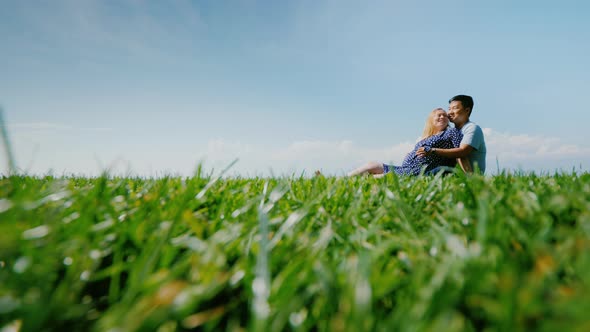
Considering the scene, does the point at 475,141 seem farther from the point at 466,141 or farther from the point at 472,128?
the point at 472,128

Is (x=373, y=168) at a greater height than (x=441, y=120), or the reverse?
(x=441, y=120)

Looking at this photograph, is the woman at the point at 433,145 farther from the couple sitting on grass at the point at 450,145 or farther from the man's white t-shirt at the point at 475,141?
the man's white t-shirt at the point at 475,141

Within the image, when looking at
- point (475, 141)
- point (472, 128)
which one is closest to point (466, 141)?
point (475, 141)

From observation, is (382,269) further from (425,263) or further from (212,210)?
(212,210)

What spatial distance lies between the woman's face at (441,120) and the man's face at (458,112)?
0.17 meters

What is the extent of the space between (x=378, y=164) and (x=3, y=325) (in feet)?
27.9

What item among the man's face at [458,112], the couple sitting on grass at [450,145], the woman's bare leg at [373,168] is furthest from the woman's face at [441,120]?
the woman's bare leg at [373,168]

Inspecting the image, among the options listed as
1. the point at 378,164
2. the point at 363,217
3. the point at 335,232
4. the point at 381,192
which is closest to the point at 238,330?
the point at 335,232

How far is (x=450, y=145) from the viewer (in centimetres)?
721

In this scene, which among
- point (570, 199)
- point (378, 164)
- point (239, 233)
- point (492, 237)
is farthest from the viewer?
point (378, 164)

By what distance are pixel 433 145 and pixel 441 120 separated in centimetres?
128

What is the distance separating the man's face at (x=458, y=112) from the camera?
26.5 feet

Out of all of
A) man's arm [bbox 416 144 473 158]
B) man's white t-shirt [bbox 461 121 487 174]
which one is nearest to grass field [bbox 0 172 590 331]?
man's arm [bbox 416 144 473 158]

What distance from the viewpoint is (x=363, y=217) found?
153cm
